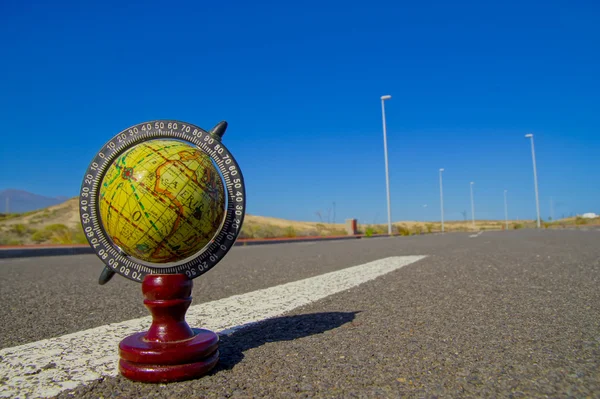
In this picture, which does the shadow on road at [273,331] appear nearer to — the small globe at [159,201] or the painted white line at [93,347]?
the painted white line at [93,347]

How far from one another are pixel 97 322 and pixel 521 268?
4540 millimetres

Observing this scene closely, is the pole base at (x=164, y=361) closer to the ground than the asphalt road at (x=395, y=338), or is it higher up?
higher up

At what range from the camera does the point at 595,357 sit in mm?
1896

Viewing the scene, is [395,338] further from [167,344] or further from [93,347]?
[93,347]

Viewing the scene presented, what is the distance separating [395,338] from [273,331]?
0.66 meters

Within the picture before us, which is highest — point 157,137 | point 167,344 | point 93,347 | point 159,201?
point 157,137

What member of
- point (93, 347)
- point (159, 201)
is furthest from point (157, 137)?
point (93, 347)

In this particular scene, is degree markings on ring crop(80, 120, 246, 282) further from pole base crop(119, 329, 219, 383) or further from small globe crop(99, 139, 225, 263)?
pole base crop(119, 329, 219, 383)

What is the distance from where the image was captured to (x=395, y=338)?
2244 millimetres

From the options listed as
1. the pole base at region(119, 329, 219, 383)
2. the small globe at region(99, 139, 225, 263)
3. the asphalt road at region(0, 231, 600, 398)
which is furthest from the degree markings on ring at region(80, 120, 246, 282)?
the asphalt road at region(0, 231, 600, 398)

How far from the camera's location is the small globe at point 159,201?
184cm

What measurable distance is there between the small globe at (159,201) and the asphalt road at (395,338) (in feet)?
1.77

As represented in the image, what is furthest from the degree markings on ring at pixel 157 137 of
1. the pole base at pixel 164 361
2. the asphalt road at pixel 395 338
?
the asphalt road at pixel 395 338

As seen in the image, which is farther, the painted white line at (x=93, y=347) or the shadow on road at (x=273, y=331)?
the shadow on road at (x=273, y=331)
